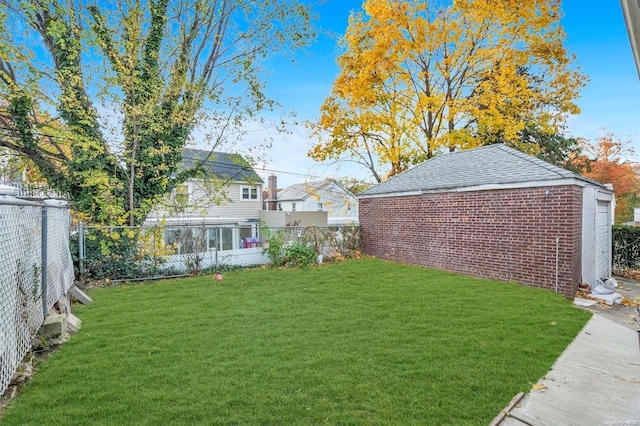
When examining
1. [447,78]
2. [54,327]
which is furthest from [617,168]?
[54,327]

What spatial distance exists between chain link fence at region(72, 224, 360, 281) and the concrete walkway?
768 centimetres

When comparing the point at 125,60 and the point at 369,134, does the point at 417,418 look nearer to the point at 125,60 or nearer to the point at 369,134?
the point at 125,60

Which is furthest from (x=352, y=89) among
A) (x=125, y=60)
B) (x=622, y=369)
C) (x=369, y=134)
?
(x=622, y=369)

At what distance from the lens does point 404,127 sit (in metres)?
15.7

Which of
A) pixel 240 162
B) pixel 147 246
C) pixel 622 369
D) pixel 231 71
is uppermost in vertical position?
pixel 231 71

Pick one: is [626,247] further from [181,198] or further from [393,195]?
[181,198]

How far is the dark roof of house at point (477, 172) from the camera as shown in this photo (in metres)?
7.32

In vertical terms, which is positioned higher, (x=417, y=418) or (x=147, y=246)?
(x=147, y=246)

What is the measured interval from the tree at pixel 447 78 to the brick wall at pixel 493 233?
6238 millimetres

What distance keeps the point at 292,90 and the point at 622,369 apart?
38.9ft

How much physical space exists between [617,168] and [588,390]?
84.0ft

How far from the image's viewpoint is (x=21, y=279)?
3311mm

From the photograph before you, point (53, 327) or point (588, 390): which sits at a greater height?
point (53, 327)

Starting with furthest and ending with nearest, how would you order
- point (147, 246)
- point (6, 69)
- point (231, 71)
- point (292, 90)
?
point (292, 90) → point (231, 71) → point (147, 246) → point (6, 69)
